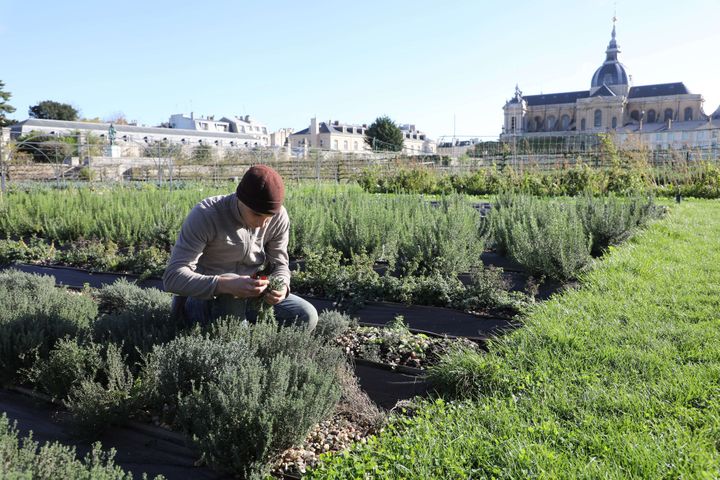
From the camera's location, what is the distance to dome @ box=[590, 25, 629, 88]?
80375 millimetres

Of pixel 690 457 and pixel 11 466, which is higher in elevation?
pixel 11 466

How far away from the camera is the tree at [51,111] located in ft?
194

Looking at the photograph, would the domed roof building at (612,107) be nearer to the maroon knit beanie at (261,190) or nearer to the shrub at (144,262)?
the shrub at (144,262)

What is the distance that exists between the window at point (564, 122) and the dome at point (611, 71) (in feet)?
18.9

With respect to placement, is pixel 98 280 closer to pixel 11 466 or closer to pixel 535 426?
pixel 11 466

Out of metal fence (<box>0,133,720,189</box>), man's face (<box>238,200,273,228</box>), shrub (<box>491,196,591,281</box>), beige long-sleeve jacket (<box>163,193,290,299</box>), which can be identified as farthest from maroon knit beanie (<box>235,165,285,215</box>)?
metal fence (<box>0,133,720,189</box>)

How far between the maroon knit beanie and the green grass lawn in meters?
1.27

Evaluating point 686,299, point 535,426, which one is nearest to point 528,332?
point 535,426

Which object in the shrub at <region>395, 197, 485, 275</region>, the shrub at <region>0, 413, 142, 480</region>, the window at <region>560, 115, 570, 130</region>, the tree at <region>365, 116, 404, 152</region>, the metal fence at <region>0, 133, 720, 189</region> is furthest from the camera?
the window at <region>560, 115, 570, 130</region>

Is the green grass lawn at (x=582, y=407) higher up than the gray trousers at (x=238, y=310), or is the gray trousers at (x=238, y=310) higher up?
the gray trousers at (x=238, y=310)

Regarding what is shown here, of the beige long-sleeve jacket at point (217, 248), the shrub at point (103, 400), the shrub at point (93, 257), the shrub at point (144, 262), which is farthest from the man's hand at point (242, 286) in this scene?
the shrub at point (93, 257)

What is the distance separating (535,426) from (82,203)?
9.00m

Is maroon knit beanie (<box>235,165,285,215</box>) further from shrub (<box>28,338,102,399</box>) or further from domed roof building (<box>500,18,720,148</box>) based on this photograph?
domed roof building (<box>500,18,720,148</box>)

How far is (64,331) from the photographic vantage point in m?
2.99
